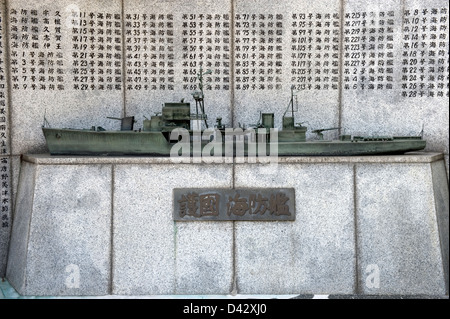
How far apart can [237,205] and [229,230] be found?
1.30 feet

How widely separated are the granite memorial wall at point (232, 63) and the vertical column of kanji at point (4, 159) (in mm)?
32

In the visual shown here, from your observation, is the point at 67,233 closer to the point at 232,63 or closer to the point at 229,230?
the point at 229,230

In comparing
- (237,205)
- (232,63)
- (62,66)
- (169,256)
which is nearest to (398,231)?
(237,205)

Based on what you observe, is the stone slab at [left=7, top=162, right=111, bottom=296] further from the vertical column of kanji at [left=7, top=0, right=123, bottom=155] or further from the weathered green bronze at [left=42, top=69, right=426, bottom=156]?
the vertical column of kanji at [left=7, top=0, right=123, bottom=155]

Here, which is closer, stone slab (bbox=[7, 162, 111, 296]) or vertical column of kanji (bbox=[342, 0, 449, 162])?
stone slab (bbox=[7, 162, 111, 296])

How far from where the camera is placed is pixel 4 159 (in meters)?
7.96

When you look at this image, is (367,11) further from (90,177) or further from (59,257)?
(59,257)

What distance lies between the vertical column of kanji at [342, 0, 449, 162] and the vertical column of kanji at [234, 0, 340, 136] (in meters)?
0.39

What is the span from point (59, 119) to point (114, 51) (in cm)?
155

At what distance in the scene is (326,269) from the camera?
22.6 feet

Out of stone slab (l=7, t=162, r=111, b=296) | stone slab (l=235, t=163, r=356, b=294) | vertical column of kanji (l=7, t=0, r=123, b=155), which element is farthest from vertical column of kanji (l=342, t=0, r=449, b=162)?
stone slab (l=7, t=162, r=111, b=296)

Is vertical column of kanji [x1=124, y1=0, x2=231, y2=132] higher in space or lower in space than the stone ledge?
higher

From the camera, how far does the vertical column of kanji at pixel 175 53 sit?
8359mm

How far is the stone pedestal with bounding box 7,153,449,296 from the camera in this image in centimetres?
686
